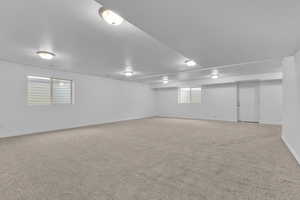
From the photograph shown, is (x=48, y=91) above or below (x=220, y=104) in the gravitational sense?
above

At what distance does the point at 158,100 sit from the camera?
34.8 ft

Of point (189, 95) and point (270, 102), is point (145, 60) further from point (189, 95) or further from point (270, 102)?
point (270, 102)

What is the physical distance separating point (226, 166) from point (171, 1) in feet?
8.31

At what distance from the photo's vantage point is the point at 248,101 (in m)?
7.27

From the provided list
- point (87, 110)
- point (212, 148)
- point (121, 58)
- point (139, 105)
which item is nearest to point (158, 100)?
point (139, 105)

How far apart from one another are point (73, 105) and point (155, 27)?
5.33 metres

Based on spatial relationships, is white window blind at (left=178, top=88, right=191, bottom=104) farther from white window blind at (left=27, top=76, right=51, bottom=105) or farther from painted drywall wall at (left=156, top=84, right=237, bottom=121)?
white window blind at (left=27, top=76, right=51, bottom=105)

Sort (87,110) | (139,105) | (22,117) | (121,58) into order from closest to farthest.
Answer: (121,58), (22,117), (87,110), (139,105)

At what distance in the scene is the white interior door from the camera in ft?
23.3

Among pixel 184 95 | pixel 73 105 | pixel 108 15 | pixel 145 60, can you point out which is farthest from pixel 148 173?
pixel 184 95

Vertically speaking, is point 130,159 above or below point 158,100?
below

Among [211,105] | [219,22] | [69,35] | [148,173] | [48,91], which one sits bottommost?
[148,173]

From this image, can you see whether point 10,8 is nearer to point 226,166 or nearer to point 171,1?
point 171,1

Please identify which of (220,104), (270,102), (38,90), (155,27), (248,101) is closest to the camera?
(155,27)
